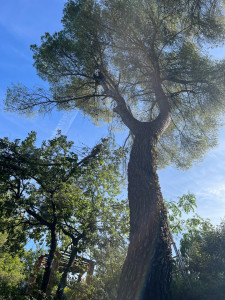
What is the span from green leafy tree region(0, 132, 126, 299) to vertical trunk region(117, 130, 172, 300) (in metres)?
1.99

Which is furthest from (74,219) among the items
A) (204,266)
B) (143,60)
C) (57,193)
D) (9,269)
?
(9,269)

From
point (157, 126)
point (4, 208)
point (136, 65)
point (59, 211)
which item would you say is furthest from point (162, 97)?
point (4, 208)

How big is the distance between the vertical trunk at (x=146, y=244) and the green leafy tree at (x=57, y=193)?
6.52 feet

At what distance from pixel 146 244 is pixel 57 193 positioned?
3345mm

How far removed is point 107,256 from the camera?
20.3 ft

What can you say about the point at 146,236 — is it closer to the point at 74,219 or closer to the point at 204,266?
the point at 204,266

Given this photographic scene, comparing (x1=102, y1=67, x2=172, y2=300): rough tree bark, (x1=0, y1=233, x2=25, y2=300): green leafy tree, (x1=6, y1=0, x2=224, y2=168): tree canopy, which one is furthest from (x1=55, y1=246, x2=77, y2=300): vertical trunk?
(x1=6, y1=0, x2=224, y2=168): tree canopy

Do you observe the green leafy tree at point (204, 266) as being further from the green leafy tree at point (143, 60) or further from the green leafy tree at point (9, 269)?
the green leafy tree at point (9, 269)

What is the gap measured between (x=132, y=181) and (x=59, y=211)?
2816 millimetres

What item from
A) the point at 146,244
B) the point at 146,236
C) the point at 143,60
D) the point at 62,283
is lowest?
the point at 62,283

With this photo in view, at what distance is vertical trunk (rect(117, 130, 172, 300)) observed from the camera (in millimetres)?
3098

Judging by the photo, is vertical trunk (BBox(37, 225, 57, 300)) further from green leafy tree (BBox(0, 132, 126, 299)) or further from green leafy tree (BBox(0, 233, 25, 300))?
green leafy tree (BBox(0, 233, 25, 300))

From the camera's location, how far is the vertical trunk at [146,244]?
310cm

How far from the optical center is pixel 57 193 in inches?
239
